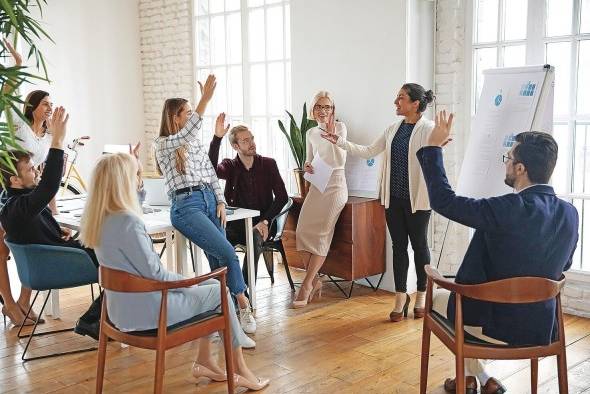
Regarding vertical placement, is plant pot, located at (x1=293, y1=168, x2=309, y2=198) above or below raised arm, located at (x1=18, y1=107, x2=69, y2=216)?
below

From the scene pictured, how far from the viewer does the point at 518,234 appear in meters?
2.62

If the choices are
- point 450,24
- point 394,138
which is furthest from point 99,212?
point 450,24

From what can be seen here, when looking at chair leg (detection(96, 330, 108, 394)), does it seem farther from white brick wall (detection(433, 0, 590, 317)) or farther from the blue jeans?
white brick wall (detection(433, 0, 590, 317))

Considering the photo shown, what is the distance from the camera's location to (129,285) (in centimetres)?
284

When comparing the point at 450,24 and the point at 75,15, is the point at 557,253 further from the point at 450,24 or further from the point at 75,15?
the point at 75,15

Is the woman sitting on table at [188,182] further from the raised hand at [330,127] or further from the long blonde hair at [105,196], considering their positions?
the raised hand at [330,127]

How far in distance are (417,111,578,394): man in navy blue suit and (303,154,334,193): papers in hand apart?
2.16m

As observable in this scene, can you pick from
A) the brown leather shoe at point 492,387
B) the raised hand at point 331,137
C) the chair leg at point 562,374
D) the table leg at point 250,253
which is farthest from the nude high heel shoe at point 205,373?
the raised hand at point 331,137

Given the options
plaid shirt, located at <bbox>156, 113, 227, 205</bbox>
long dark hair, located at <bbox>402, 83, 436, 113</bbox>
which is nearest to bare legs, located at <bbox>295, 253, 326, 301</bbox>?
plaid shirt, located at <bbox>156, 113, 227, 205</bbox>

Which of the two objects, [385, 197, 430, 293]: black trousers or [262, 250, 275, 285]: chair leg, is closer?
[385, 197, 430, 293]: black trousers

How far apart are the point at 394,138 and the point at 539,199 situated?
2.01 metres

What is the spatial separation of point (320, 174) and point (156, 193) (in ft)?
4.05

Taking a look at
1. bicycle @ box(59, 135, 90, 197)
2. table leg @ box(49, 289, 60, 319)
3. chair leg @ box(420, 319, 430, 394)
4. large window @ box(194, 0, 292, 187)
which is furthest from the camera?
bicycle @ box(59, 135, 90, 197)

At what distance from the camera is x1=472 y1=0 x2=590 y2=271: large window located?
4504mm
